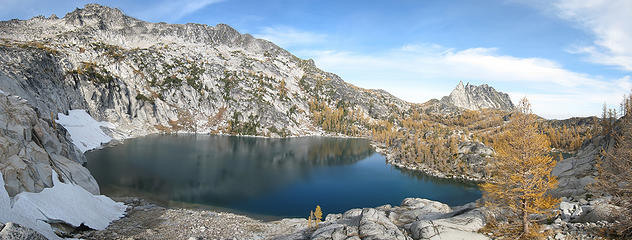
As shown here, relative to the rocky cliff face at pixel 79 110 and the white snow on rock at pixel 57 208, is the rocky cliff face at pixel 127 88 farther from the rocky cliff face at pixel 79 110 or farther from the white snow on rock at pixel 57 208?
the white snow on rock at pixel 57 208

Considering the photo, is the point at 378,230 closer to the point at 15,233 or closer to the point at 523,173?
the point at 523,173

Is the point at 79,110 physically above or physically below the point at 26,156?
above

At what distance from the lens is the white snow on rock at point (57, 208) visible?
1855 cm

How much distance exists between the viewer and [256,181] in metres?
61.8

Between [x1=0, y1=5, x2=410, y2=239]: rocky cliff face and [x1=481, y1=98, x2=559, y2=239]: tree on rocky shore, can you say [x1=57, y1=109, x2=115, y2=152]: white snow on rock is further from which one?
[x1=481, y1=98, x2=559, y2=239]: tree on rocky shore

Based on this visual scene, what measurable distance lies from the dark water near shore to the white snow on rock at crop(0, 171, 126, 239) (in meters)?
15.3

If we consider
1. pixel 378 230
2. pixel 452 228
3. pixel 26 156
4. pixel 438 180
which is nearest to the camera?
pixel 452 228

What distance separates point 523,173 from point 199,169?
2683 inches

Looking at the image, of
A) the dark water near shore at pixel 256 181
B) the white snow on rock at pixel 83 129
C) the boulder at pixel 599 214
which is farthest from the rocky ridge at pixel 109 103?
the dark water near shore at pixel 256 181

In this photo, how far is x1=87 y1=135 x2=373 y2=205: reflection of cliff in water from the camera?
166 ft

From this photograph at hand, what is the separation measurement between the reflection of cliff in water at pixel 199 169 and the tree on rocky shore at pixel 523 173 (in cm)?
4173

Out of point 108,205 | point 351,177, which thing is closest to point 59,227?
point 108,205


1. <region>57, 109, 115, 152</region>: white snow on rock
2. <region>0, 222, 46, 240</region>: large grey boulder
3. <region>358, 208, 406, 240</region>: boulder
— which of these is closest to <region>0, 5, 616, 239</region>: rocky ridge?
<region>358, 208, 406, 240</region>: boulder

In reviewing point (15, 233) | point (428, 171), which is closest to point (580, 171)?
point (428, 171)
